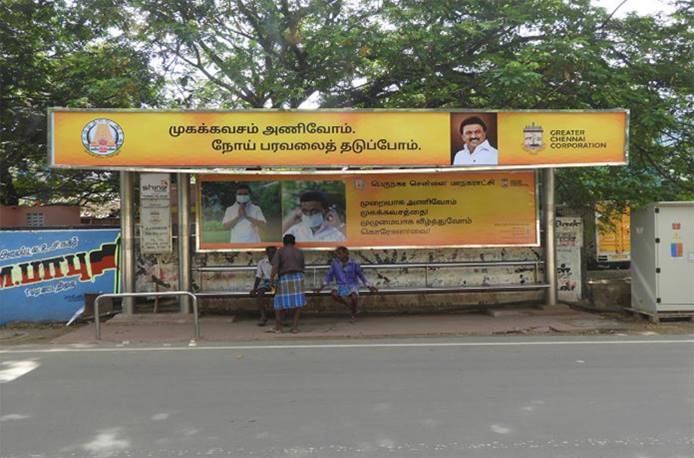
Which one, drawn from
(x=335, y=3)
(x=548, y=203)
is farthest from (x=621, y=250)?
(x=335, y=3)

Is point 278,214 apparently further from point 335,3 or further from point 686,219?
point 686,219

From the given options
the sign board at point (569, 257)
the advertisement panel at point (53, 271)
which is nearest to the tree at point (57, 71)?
the advertisement panel at point (53, 271)

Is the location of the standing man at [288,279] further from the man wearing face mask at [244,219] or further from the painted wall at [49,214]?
the painted wall at [49,214]

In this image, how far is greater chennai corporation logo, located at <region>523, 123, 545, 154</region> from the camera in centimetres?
1034

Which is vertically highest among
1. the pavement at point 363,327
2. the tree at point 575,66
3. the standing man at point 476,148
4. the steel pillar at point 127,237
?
the tree at point 575,66

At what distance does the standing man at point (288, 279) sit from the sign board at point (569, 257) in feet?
18.5

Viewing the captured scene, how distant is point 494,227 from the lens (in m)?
11.7

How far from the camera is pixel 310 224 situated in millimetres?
11609

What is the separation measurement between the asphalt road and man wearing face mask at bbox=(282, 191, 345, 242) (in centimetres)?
366

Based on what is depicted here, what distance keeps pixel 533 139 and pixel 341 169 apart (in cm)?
351

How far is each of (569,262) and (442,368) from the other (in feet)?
21.0

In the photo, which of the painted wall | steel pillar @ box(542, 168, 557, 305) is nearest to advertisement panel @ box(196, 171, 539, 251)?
steel pillar @ box(542, 168, 557, 305)

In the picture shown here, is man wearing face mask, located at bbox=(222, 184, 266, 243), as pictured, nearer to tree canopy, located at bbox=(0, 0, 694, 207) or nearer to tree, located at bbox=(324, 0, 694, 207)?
tree canopy, located at bbox=(0, 0, 694, 207)

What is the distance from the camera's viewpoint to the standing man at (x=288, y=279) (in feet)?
31.9
